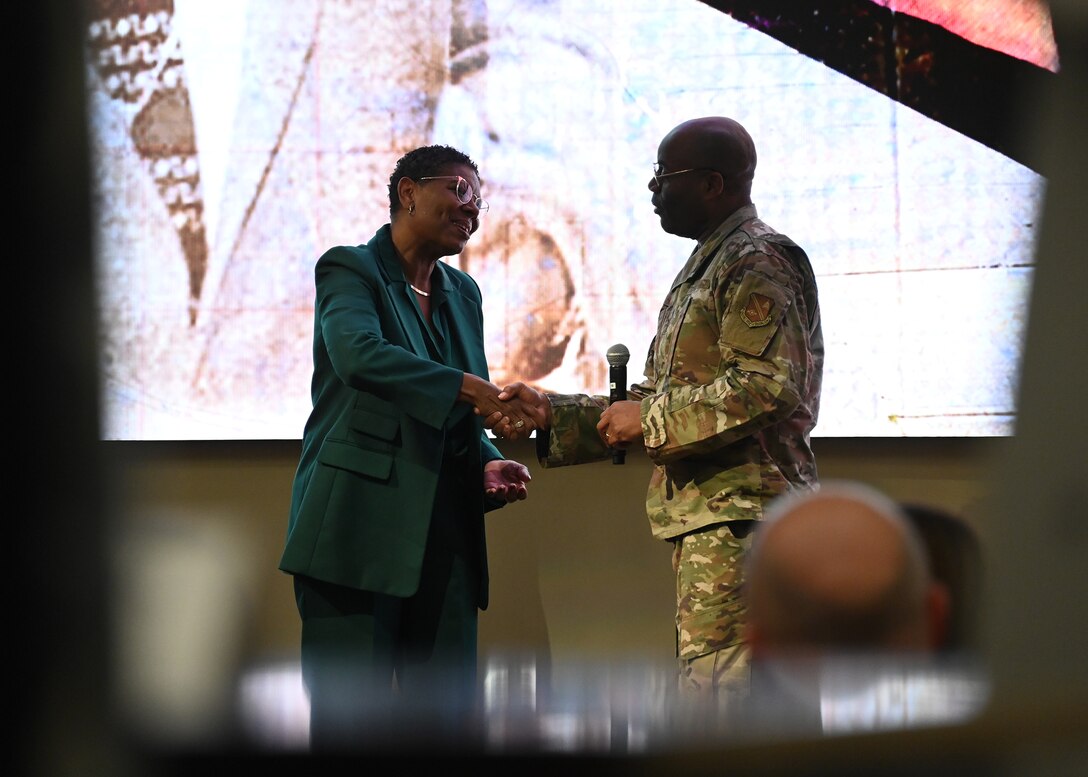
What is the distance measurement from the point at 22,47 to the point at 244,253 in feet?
9.78

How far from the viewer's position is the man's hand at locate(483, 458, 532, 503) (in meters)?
2.54

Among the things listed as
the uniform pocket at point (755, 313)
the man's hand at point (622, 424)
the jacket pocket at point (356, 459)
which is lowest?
the jacket pocket at point (356, 459)

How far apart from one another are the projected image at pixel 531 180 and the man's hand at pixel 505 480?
645 millimetres

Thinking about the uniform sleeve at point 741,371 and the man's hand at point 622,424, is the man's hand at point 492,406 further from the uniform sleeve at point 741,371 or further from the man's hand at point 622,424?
the uniform sleeve at point 741,371

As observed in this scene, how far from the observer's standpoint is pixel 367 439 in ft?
8.02

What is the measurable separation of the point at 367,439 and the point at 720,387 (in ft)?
2.55

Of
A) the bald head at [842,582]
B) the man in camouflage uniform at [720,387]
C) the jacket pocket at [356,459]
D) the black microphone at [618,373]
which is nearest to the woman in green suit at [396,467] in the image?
the jacket pocket at [356,459]

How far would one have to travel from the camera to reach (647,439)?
216 cm

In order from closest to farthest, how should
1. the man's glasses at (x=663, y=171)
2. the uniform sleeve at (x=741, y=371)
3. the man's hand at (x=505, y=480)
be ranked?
1. the uniform sleeve at (x=741, y=371)
2. the man's glasses at (x=663, y=171)
3. the man's hand at (x=505, y=480)

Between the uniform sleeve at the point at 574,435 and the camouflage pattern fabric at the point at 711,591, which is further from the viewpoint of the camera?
the uniform sleeve at the point at 574,435

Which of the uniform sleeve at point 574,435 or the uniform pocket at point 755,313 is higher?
the uniform pocket at point 755,313

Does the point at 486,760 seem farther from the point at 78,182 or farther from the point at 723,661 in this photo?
the point at 723,661

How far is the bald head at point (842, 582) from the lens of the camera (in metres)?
0.37

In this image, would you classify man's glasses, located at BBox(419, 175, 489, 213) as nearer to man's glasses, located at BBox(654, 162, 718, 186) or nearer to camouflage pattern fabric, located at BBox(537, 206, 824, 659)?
Result: man's glasses, located at BBox(654, 162, 718, 186)
